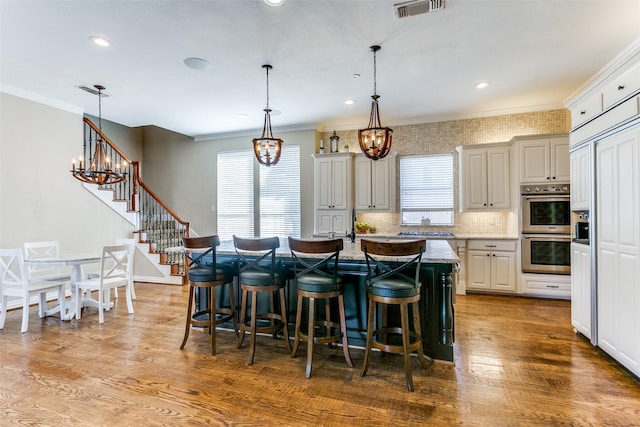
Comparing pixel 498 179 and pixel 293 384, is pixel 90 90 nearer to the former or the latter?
pixel 293 384

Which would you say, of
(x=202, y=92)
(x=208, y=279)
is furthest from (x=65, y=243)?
(x=208, y=279)

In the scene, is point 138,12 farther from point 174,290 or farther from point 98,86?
point 174,290

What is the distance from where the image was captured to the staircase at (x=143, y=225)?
5912 mm

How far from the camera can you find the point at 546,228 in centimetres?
474

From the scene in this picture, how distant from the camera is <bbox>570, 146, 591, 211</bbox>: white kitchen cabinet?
308cm

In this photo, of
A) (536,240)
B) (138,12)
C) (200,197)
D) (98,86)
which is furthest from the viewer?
(200,197)

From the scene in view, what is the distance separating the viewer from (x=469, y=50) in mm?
3365

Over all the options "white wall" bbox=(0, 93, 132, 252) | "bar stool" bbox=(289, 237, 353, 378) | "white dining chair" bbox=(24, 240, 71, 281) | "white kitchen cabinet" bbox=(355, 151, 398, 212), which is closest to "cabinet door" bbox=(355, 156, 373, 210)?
"white kitchen cabinet" bbox=(355, 151, 398, 212)

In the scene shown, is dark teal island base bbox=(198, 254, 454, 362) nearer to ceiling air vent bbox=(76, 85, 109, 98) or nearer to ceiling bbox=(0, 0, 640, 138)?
ceiling bbox=(0, 0, 640, 138)

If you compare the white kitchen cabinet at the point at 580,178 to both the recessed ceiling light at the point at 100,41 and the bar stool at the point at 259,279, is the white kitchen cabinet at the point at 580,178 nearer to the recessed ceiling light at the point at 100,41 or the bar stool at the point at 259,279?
the bar stool at the point at 259,279

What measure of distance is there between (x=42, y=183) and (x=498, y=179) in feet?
22.9

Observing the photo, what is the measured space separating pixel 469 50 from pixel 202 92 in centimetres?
343

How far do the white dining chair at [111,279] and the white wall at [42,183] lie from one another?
1306 millimetres

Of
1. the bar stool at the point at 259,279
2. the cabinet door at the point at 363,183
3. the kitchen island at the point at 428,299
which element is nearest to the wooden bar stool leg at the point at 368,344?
the kitchen island at the point at 428,299
